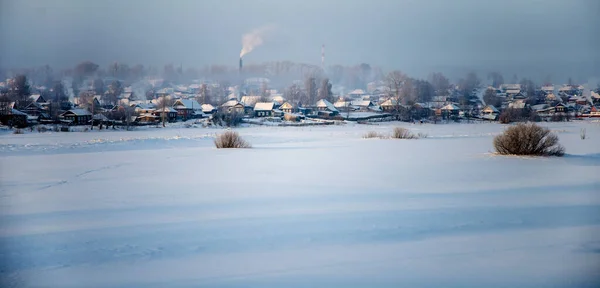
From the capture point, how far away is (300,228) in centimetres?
734

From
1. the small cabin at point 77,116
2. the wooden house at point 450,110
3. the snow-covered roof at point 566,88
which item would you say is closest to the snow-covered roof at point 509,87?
the snow-covered roof at point 566,88

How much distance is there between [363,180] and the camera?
1238 cm

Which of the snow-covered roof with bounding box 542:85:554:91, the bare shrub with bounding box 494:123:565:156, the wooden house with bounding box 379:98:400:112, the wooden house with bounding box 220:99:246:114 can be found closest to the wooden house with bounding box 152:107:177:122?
the wooden house with bounding box 220:99:246:114

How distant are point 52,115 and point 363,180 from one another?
59.8 meters

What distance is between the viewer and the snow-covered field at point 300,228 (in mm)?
5371

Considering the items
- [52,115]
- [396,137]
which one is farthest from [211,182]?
[52,115]

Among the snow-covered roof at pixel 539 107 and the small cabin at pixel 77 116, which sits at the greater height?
the snow-covered roof at pixel 539 107

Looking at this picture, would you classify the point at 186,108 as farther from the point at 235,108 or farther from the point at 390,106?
the point at 390,106

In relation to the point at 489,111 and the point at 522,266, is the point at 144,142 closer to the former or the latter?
the point at 522,266

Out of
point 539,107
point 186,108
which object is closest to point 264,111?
point 186,108

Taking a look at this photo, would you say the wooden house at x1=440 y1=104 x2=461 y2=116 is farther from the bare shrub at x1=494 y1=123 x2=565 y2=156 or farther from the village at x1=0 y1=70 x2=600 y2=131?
the bare shrub at x1=494 y1=123 x2=565 y2=156

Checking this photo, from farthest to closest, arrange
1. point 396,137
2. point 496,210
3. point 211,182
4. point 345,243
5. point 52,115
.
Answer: point 52,115 → point 396,137 → point 211,182 → point 496,210 → point 345,243

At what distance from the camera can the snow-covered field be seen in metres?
5.37

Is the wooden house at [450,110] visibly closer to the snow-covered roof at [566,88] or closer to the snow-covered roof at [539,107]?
the snow-covered roof at [539,107]
